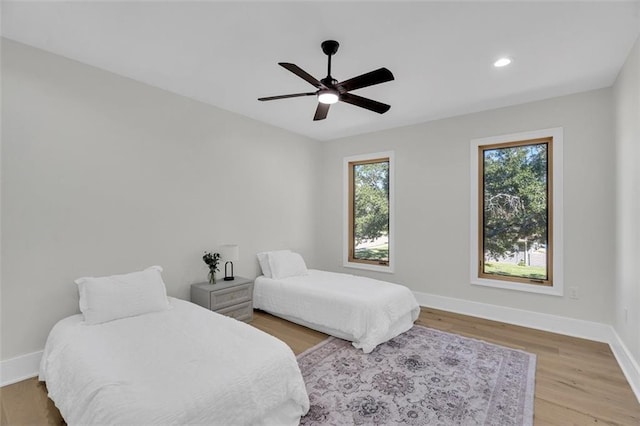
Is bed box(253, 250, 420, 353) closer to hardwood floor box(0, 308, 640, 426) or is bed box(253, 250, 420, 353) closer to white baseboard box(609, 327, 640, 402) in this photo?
hardwood floor box(0, 308, 640, 426)

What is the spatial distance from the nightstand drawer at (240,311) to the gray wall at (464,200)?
6.58 feet

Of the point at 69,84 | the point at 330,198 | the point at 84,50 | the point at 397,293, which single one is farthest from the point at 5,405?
the point at 330,198

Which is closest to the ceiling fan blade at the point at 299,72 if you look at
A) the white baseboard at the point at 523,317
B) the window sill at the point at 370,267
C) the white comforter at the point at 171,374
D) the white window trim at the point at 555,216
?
the white comforter at the point at 171,374

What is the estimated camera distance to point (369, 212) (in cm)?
510

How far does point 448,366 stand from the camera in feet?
8.76

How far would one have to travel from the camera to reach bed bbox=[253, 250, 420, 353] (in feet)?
9.96

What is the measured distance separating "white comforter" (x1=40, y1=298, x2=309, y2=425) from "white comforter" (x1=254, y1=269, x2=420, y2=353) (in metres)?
1.19

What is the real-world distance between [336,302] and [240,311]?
1235mm

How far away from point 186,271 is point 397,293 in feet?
8.15

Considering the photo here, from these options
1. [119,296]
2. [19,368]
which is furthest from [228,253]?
[19,368]

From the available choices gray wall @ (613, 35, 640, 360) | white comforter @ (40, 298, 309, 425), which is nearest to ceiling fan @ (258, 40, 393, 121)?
white comforter @ (40, 298, 309, 425)

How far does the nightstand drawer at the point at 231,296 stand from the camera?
3.37 meters

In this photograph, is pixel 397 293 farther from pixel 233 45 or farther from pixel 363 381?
pixel 233 45

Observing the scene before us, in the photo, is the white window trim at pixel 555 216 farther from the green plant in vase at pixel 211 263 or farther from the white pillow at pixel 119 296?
the white pillow at pixel 119 296
